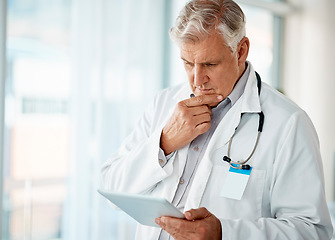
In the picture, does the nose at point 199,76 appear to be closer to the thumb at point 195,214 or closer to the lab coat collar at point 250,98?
the lab coat collar at point 250,98

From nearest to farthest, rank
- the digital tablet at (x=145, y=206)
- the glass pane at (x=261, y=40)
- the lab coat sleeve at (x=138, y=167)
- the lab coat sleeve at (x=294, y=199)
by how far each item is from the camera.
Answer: the digital tablet at (x=145, y=206) < the lab coat sleeve at (x=294, y=199) < the lab coat sleeve at (x=138, y=167) < the glass pane at (x=261, y=40)

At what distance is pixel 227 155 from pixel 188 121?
0.18 m

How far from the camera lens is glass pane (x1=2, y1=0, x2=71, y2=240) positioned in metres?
2.71

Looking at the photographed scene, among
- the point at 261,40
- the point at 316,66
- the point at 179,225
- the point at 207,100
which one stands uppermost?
the point at 261,40

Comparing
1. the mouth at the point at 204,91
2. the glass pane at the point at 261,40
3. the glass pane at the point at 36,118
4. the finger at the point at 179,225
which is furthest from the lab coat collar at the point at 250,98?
the glass pane at the point at 261,40

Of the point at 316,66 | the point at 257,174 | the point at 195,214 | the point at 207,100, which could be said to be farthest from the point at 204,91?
the point at 316,66

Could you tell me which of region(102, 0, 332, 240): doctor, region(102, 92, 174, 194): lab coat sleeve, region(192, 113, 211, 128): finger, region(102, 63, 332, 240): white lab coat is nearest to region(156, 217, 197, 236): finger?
region(102, 0, 332, 240): doctor

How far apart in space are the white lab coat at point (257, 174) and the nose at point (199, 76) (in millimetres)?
167

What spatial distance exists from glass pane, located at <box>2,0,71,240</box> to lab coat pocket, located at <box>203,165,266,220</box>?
5.68ft

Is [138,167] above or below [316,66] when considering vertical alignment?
below

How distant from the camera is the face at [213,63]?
1404mm

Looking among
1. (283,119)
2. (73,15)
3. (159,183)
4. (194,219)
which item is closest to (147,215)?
(194,219)

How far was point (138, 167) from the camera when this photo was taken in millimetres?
1553

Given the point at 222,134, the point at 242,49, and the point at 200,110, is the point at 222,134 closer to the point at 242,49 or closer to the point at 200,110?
the point at 200,110
